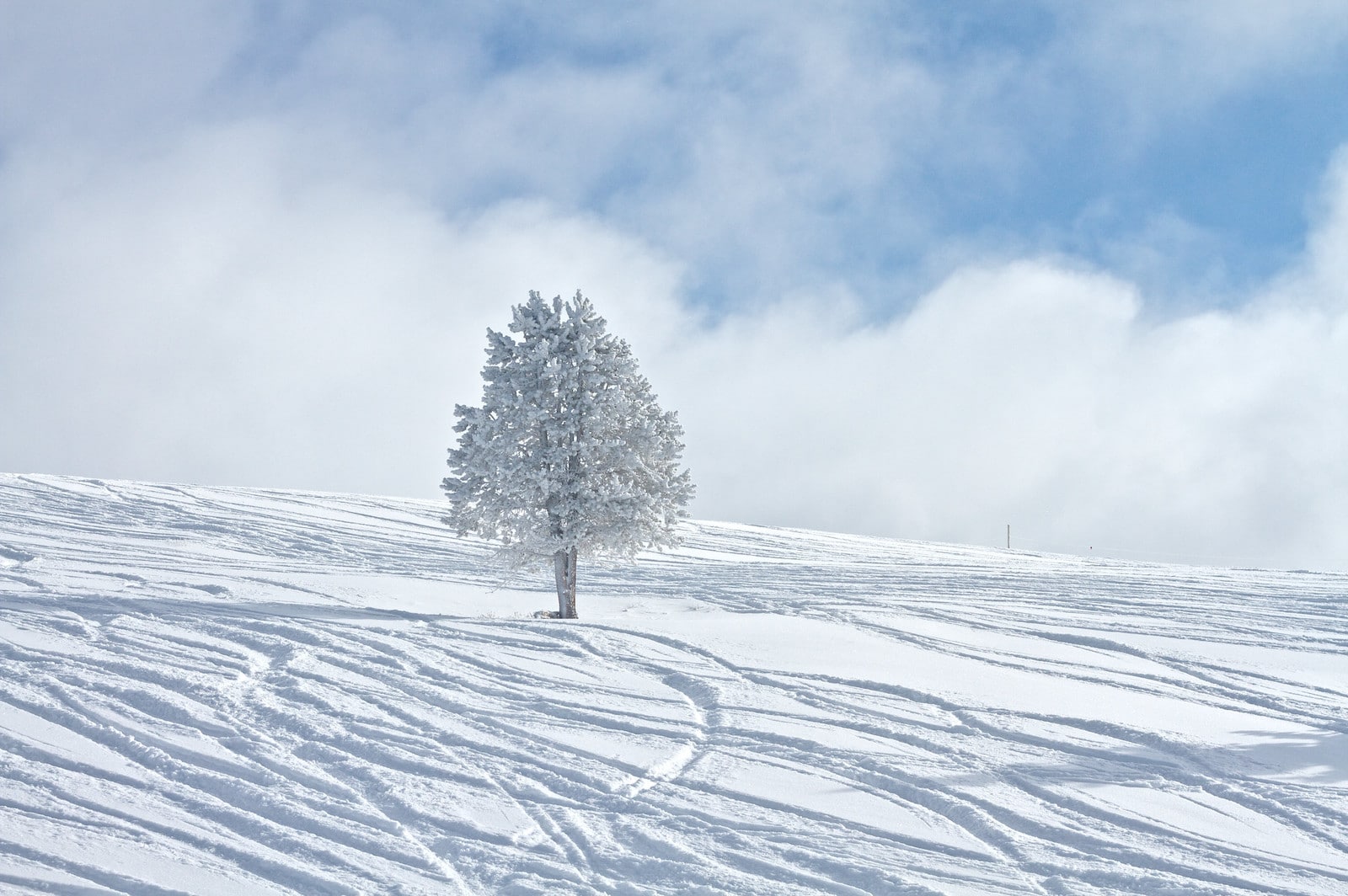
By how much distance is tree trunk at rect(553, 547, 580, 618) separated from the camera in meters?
18.2

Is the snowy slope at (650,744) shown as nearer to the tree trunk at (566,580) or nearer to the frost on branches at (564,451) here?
the tree trunk at (566,580)

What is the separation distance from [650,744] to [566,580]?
29.1 ft

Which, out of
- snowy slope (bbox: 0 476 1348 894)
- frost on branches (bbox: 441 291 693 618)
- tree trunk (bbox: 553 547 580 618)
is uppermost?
frost on branches (bbox: 441 291 693 618)

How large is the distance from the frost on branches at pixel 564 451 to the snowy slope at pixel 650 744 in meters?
1.81

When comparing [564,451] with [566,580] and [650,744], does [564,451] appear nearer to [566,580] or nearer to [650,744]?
[566,580]

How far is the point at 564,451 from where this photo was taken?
18.0 metres

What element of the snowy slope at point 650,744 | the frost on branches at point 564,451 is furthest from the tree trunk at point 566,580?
the snowy slope at point 650,744

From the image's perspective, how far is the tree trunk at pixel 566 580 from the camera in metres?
18.2

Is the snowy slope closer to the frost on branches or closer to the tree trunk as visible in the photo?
→ the tree trunk

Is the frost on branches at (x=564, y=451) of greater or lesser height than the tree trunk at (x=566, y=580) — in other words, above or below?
above

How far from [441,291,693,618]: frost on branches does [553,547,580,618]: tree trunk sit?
0.02m

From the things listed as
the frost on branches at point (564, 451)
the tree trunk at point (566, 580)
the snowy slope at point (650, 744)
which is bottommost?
the snowy slope at point (650, 744)

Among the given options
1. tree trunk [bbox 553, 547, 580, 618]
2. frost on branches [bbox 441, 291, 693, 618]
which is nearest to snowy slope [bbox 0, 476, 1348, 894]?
tree trunk [bbox 553, 547, 580, 618]

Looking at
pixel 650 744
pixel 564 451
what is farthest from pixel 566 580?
pixel 650 744
